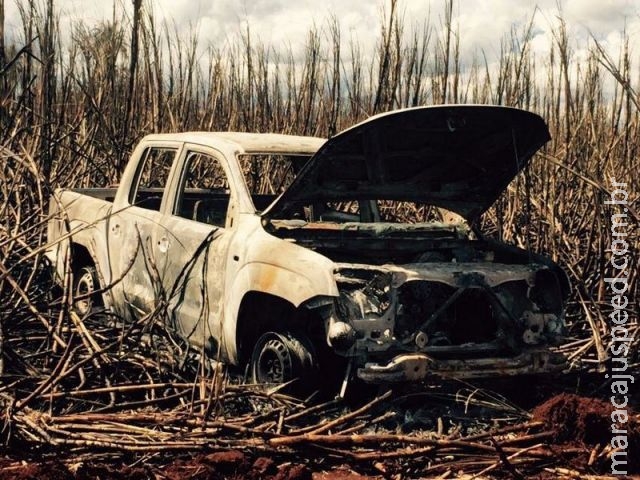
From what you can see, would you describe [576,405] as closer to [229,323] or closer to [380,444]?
[380,444]

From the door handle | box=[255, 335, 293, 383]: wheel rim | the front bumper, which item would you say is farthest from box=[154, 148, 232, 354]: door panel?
the front bumper

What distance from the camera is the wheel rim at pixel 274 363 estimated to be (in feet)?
14.2

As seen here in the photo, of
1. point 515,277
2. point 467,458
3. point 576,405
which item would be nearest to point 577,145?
point 515,277

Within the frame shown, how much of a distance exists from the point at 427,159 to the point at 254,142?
3.24 ft

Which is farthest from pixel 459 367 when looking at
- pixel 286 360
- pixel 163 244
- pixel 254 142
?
pixel 163 244

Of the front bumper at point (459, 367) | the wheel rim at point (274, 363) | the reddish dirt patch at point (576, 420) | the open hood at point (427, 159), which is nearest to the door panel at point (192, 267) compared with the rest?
the wheel rim at point (274, 363)

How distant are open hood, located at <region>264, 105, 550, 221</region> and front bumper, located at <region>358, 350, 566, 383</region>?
3.50 feet

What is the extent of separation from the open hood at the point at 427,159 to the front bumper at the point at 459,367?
3.50 ft

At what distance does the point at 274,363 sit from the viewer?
4496 millimetres

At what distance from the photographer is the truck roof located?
5.11 meters

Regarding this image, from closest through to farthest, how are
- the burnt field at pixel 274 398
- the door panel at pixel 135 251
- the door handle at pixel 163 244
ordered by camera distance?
the burnt field at pixel 274 398 → the door handle at pixel 163 244 → the door panel at pixel 135 251

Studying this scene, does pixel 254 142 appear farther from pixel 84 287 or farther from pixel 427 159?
pixel 84 287

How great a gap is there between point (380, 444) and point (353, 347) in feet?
1.46

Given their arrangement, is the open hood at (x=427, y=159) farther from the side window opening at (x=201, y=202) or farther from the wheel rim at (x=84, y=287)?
the wheel rim at (x=84, y=287)
